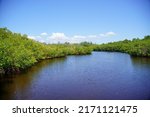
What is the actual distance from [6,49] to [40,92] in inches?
101

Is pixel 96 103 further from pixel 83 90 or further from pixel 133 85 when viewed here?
pixel 133 85

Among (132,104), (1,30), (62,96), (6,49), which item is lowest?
Result: (62,96)

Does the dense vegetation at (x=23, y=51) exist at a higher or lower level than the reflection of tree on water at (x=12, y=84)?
higher

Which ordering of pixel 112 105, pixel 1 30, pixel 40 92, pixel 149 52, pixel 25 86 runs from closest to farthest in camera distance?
pixel 112 105 → pixel 40 92 → pixel 25 86 → pixel 1 30 → pixel 149 52

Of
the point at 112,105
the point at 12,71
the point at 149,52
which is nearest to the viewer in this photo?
the point at 112,105

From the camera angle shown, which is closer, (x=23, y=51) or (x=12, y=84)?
(x=12, y=84)

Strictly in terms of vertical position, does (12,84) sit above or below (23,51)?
below

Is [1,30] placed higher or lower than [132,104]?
higher

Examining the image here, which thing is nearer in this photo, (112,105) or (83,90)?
(112,105)

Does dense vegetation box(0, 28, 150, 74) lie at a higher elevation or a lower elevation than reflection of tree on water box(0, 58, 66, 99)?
higher

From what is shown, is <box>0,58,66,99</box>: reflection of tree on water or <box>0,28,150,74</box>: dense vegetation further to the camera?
<box>0,28,150,74</box>: dense vegetation

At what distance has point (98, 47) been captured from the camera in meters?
34.7

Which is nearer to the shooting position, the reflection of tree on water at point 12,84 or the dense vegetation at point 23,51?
the reflection of tree on water at point 12,84

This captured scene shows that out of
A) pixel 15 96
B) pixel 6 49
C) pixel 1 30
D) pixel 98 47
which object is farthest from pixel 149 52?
pixel 98 47
